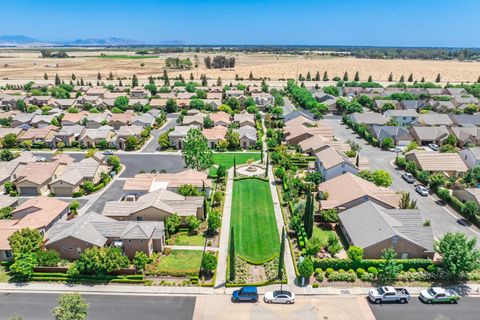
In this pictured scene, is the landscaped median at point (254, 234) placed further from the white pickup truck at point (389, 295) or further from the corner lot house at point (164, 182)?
the white pickup truck at point (389, 295)

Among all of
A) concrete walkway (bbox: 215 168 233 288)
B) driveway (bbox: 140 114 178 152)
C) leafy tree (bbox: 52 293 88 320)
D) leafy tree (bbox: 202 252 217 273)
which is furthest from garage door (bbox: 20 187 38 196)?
leafy tree (bbox: 52 293 88 320)

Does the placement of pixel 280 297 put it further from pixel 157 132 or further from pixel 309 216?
pixel 157 132

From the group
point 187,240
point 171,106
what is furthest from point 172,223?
point 171,106

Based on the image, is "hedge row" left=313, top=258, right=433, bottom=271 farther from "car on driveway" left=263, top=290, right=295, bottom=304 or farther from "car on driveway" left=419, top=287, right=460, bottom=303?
"car on driveway" left=263, top=290, right=295, bottom=304

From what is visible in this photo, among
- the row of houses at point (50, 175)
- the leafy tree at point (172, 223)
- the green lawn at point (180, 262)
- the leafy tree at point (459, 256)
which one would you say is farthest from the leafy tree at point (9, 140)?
the leafy tree at point (459, 256)

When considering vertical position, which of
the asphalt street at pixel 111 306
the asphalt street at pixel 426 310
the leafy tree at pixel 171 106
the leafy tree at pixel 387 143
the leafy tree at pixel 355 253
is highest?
the leafy tree at pixel 171 106

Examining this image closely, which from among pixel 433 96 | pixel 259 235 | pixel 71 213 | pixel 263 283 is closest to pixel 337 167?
pixel 259 235
